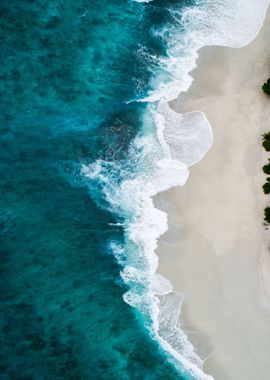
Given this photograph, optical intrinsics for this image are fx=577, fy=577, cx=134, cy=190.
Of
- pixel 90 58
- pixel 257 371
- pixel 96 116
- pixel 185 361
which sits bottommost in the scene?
pixel 257 371

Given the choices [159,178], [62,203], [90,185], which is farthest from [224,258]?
[62,203]

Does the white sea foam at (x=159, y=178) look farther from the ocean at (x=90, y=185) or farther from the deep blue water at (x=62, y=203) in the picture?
the deep blue water at (x=62, y=203)

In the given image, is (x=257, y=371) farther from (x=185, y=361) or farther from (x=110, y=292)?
(x=110, y=292)

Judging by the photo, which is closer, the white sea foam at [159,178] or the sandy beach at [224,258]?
the sandy beach at [224,258]

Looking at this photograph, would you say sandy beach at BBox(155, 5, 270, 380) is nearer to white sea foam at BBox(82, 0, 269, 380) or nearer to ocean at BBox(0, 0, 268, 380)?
white sea foam at BBox(82, 0, 269, 380)

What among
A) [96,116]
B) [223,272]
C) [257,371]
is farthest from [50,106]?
[257,371]

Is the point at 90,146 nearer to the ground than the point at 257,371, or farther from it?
farther from it

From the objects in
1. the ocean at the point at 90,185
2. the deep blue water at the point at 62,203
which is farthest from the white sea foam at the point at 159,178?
the deep blue water at the point at 62,203
